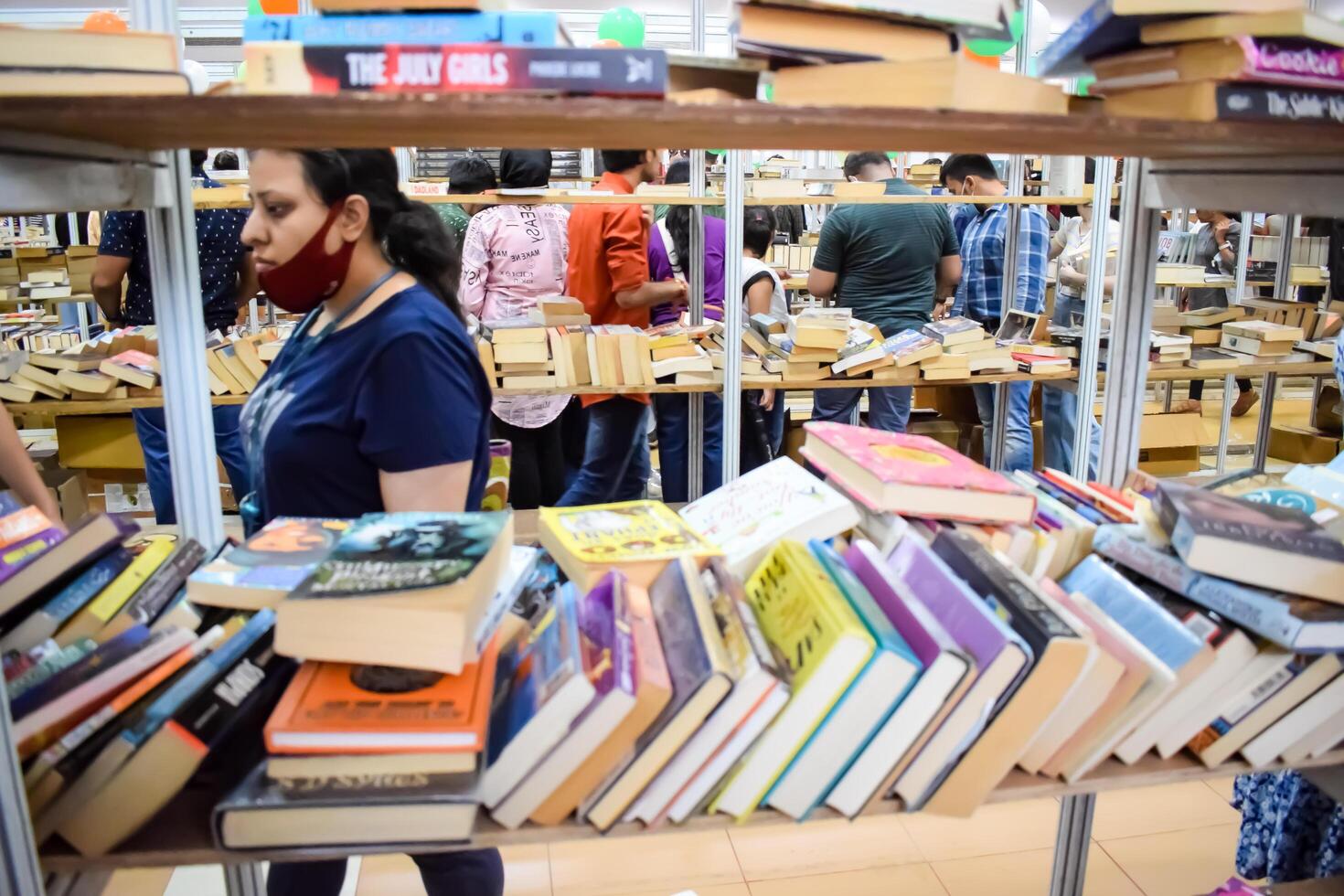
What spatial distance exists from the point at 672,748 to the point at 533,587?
343 mm

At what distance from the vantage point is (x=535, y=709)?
94 cm

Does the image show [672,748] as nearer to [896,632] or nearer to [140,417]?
[896,632]

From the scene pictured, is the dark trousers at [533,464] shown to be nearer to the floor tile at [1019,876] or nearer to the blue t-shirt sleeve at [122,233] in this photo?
the blue t-shirt sleeve at [122,233]

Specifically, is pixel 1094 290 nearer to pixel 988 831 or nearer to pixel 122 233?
pixel 988 831

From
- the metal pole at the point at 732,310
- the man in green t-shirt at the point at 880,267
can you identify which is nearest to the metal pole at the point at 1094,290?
the man in green t-shirt at the point at 880,267

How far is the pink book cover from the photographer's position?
1227 mm

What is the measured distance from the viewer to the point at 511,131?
96 cm

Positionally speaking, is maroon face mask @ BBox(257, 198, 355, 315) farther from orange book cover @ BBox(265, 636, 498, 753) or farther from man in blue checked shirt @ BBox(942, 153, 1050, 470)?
man in blue checked shirt @ BBox(942, 153, 1050, 470)

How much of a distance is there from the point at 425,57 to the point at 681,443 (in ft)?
10.7

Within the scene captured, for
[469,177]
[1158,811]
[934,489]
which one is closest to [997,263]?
[469,177]

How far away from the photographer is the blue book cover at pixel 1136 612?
40.6 inches

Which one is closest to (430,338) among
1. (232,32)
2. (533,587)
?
(533,587)

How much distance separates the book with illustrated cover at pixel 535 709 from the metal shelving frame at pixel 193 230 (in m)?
0.40

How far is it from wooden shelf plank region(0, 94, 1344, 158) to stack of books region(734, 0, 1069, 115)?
0.03 metres
